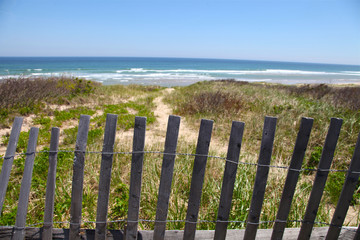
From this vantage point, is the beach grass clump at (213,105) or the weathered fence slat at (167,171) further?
the beach grass clump at (213,105)

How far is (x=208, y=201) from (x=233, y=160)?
1430 mm

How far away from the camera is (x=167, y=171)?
1.82 m

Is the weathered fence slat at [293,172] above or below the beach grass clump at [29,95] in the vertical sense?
above

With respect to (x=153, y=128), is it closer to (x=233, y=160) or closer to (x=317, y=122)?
(x=317, y=122)

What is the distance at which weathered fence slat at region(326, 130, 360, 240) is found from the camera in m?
1.84

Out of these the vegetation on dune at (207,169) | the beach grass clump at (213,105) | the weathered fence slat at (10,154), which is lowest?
the vegetation on dune at (207,169)

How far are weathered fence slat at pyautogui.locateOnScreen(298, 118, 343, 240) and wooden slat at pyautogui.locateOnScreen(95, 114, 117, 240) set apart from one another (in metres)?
1.72

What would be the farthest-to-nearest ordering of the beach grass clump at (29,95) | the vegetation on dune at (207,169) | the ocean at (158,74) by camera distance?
the ocean at (158,74) → the beach grass clump at (29,95) → the vegetation on dune at (207,169)

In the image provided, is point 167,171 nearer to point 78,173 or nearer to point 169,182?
point 169,182

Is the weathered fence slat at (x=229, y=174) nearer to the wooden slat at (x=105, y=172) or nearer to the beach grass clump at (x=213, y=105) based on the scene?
the wooden slat at (x=105, y=172)

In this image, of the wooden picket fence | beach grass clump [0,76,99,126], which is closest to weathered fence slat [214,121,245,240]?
the wooden picket fence

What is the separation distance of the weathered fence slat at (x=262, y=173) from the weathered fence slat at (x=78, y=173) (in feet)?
4.64

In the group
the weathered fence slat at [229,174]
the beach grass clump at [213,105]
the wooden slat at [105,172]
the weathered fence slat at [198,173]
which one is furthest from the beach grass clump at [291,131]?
the wooden slat at [105,172]

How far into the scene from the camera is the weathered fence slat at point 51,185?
1737 millimetres
